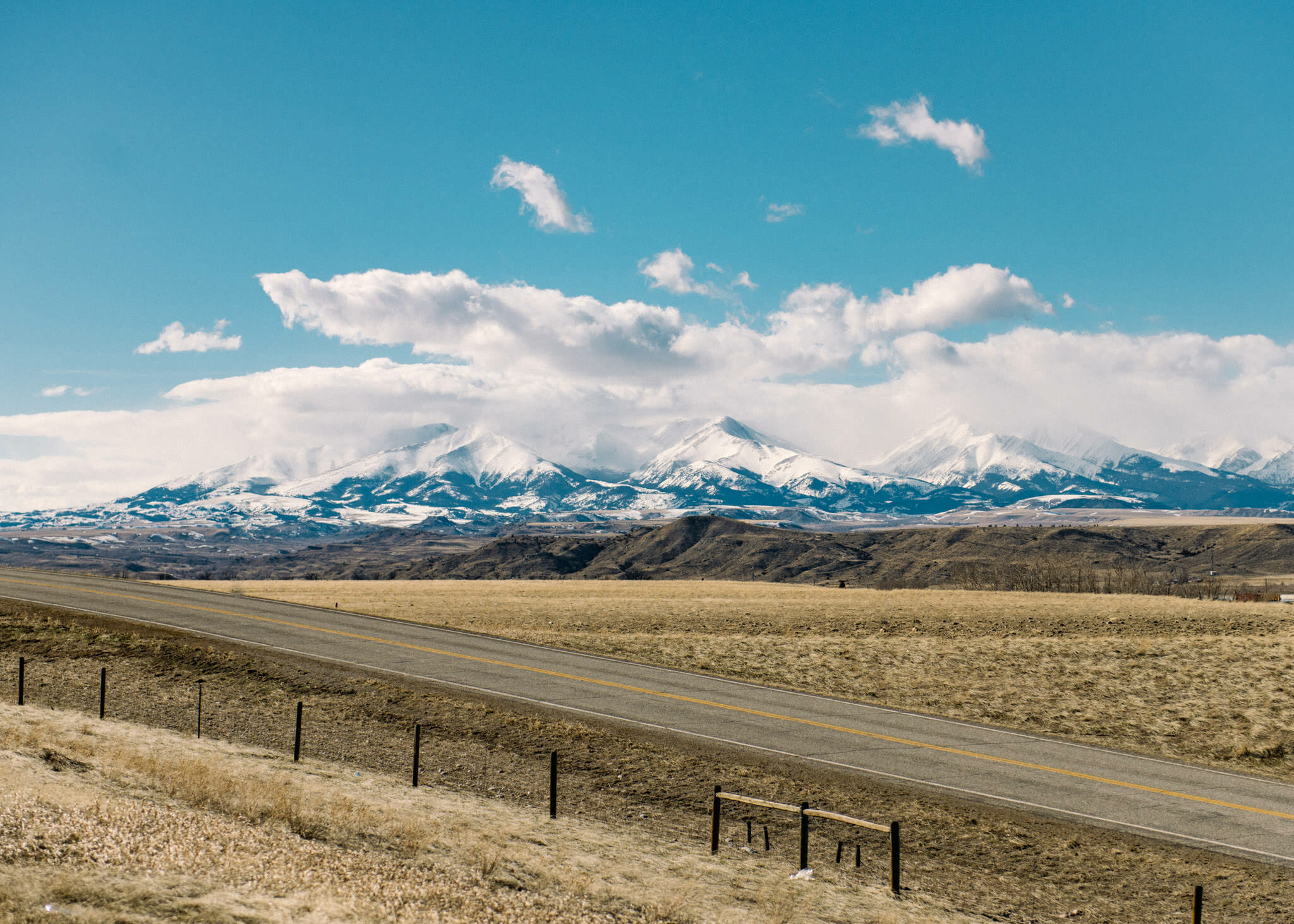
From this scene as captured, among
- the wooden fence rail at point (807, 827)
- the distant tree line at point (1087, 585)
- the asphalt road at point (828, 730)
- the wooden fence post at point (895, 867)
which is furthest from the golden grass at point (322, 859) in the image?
the distant tree line at point (1087, 585)

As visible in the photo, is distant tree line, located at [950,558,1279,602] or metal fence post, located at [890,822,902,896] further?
distant tree line, located at [950,558,1279,602]

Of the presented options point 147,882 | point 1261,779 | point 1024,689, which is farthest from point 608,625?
point 147,882

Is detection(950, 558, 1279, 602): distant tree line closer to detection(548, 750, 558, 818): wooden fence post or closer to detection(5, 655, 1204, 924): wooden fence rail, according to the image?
detection(5, 655, 1204, 924): wooden fence rail

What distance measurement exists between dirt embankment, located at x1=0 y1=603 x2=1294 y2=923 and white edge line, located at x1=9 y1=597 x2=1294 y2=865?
69 centimetres

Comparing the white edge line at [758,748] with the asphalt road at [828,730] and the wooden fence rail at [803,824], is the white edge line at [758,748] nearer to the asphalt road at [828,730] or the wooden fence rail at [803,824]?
the asphalt road at [828,730]

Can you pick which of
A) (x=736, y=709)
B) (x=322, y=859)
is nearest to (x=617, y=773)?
(x=736, y=709)

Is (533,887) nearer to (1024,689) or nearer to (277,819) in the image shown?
(277,819)

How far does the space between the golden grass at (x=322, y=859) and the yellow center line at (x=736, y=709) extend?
362 inches

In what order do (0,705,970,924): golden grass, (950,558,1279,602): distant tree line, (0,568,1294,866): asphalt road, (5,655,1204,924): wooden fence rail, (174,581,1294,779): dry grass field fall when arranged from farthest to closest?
1. (950,558,1279,602): distant tree line
2. (174,581,1294,779): dry grass field
3. (0,568,1294,866): asphalt road
4. (5,655,1204,924): wooden fence rail
5. (0,705,970,924): golden grass

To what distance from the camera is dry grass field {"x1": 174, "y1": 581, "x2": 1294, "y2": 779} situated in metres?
27.1

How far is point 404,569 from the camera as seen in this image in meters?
194

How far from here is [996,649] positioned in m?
37.3

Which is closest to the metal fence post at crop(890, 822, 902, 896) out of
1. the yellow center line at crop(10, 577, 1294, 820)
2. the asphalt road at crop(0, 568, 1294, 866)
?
the asphalt road at crop(0, 568, 1294, 866)

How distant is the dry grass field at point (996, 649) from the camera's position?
88.8 ft
